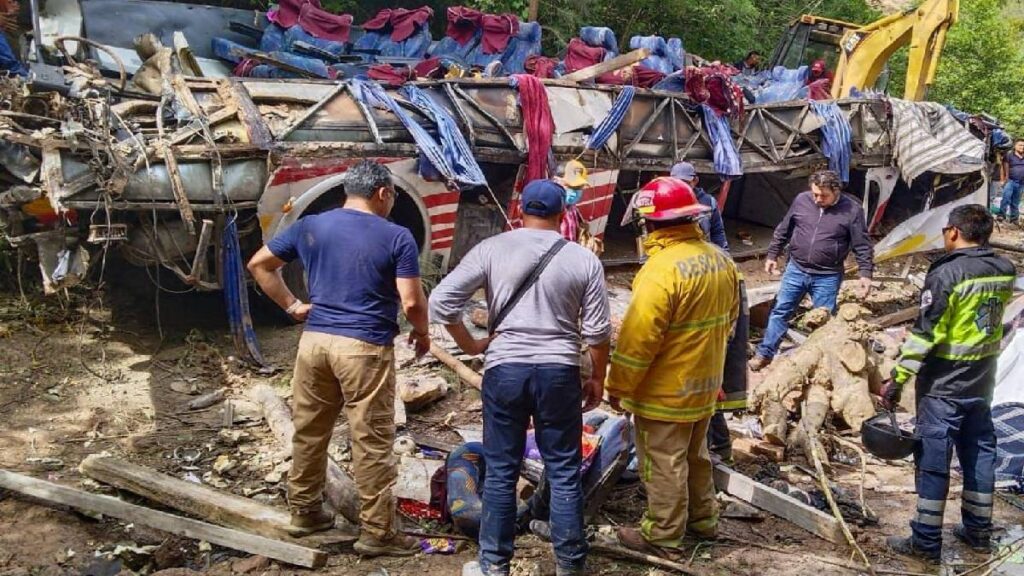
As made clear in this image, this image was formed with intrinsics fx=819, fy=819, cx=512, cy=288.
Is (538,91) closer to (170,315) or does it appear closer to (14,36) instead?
(170,315)

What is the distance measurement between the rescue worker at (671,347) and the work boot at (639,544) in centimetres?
2

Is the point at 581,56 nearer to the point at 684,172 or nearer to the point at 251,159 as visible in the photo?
the point at 684,172

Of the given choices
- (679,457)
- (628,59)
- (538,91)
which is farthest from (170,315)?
(628,59)

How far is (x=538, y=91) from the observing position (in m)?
7.98

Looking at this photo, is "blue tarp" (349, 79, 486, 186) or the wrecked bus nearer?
the wrecked bus

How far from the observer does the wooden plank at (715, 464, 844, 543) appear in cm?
387

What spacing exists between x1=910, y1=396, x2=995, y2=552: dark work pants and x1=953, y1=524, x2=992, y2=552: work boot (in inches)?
0.7

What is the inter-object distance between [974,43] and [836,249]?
18.5 m

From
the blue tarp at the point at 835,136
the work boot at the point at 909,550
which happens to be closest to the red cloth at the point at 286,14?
the blue tarp at the point at 835,136

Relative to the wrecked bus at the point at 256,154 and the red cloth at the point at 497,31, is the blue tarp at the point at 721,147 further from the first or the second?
the red cloth at the point at 497,31

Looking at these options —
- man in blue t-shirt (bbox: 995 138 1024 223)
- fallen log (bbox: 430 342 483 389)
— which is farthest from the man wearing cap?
man in blue t-shirt (bbox: 995 138 1024 223)

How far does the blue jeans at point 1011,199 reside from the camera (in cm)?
1541

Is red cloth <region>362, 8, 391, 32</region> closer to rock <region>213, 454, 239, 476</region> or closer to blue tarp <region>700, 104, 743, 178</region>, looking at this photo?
blue tarp <region>700, 104, 743, 178</region>

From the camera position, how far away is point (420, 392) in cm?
535
